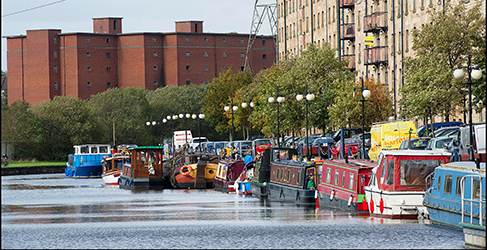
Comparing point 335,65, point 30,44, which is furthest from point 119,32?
point 335,65

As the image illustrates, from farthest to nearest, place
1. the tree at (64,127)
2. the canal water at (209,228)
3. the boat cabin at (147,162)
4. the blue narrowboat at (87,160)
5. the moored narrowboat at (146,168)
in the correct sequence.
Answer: the tree at (64,127) < the blue narrowboat at (87,160) < the boat cabin at (147,162) < the moored narrowboat at (146,168) < the canal water at (209,228)

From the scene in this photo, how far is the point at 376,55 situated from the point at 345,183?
3518cm

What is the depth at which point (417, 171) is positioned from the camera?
1228 inches

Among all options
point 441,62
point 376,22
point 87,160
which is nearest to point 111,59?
point 87,160

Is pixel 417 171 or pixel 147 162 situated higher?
pixel 417 171

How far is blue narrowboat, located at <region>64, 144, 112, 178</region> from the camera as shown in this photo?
96.7m

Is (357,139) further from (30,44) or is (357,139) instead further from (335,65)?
(30,44)

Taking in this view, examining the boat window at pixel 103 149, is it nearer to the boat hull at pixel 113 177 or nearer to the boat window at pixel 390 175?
the boat hull at pixel 113 177

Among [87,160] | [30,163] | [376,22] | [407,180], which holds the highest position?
[376,22]

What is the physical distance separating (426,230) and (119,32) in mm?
127951

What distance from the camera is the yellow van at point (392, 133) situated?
42594 millimetres

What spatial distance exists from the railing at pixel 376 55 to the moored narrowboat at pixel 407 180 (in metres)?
39.2

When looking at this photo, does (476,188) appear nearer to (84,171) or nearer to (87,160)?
(84,171)

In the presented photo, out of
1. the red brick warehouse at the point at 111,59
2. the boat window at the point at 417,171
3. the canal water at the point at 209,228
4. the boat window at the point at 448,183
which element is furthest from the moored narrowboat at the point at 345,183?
the red brick warehouse at the point at 111,59
